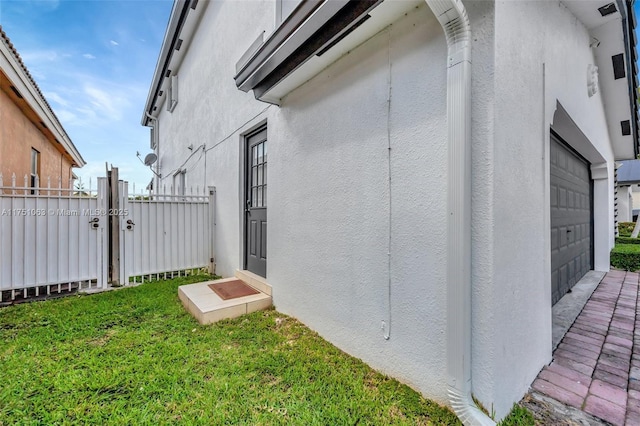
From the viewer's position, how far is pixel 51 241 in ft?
15.2

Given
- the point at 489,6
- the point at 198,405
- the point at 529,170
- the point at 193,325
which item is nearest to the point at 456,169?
the point at 529,170

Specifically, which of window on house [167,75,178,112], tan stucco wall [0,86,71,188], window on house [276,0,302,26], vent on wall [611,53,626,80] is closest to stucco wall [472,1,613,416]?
window on house [276,0,302,26]

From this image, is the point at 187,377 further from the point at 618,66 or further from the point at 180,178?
the point at 180,178

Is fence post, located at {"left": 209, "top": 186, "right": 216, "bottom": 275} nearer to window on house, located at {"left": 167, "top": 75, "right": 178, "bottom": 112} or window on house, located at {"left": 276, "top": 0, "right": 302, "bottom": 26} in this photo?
window on house, located at {"left": 276, "top": 0, "right": 302, "bottom": 26}

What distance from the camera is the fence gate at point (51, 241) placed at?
14.0 feet

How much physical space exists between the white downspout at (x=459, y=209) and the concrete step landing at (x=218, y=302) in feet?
9.35

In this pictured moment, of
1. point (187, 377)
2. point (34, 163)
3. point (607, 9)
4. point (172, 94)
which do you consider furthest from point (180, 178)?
point (607, 9)

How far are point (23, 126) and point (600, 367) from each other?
1200 centimetres

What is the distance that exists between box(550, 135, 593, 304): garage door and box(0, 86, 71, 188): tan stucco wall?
10440 millimetres

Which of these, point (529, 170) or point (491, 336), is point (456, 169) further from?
point (491, 336)

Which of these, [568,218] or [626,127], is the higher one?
[626,127]

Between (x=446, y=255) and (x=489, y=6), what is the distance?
1754mm

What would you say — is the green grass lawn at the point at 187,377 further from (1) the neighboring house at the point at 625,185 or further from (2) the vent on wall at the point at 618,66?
(1) the neighboring house at the point at 625,185

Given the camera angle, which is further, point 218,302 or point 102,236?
point 102,236
